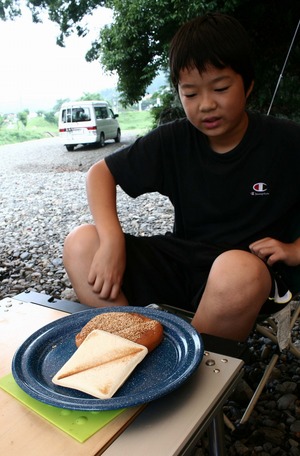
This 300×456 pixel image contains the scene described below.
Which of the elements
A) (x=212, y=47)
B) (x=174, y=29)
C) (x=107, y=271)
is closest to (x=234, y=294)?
(x=107, y=271)

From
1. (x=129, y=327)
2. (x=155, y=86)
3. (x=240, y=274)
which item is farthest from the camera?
(x=155, y=86)

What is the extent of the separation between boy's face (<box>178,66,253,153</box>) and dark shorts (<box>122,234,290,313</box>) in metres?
0.37

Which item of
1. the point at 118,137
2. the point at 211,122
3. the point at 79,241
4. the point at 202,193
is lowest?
the point at 118,137

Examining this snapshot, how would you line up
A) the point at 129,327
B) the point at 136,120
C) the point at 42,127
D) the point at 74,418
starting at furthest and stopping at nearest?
the point at 136,120 → the point at 42,127 → the point at 129,327 → the point at 74,418

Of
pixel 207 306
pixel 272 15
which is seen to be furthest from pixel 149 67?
pixel 207 306

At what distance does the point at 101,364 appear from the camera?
27.5 inches

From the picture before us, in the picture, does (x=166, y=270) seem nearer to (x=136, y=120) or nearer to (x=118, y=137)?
(x=136, y=120)

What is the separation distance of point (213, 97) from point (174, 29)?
20.1 feet

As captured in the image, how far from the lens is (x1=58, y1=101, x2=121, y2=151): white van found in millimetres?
8992

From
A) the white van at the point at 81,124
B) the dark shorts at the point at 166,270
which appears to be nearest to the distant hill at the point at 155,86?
the white van at the point at 81,124

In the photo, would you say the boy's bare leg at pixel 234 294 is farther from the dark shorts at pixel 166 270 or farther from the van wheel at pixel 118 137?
the van wheel at pixel 118 137

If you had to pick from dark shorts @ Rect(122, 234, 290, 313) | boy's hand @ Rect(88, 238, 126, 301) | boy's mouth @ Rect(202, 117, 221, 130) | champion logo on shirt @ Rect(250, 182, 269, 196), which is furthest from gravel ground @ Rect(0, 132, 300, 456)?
boy's mouth @ Rect(202, 117, 221, 130)

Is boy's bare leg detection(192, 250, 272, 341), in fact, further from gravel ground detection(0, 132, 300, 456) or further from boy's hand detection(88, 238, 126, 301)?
gravel ground detection(0, 132, 300, 456)

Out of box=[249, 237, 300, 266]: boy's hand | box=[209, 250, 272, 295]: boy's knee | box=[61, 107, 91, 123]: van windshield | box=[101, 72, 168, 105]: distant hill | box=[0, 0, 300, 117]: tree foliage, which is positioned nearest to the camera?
box=[209, 250, 272, 295]: boy's knee
